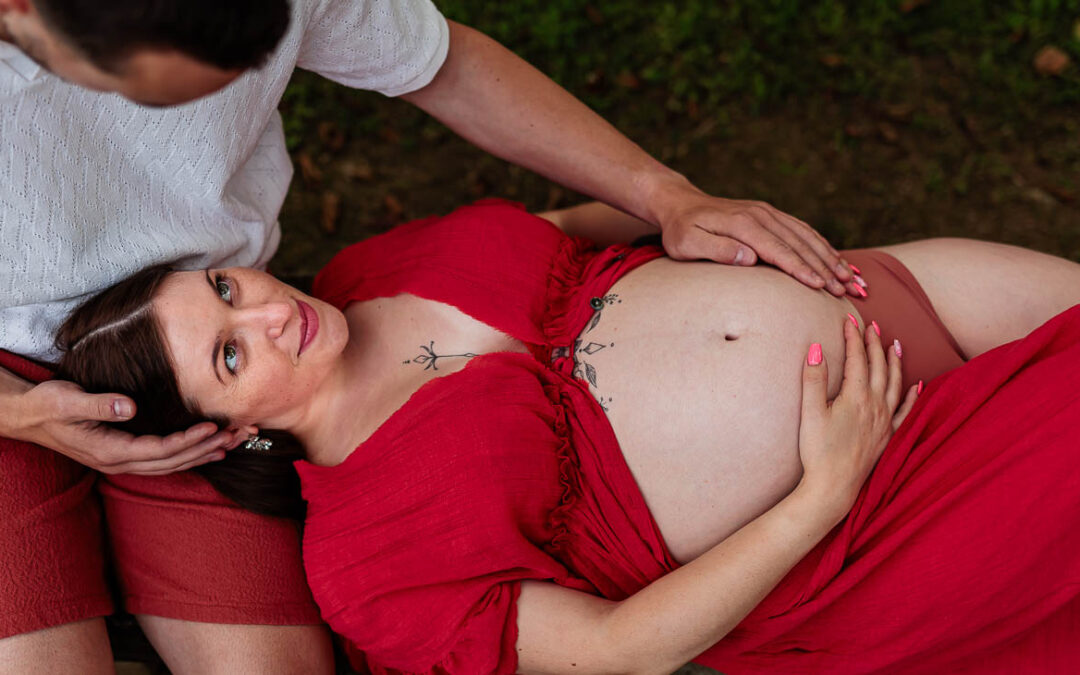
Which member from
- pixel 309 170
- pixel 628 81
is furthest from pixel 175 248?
pixel 628 81

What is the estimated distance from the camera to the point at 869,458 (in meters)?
1.79

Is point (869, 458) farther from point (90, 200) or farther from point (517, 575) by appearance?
point (90, 200)

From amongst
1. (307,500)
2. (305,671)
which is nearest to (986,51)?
(307,500)

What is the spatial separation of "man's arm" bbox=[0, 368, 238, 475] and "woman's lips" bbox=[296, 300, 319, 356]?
10.8 inches

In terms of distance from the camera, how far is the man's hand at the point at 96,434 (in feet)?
5.51

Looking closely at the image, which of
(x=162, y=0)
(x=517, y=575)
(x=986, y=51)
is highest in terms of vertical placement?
(x=162, y=0)

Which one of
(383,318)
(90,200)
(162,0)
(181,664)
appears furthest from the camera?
(383,318)

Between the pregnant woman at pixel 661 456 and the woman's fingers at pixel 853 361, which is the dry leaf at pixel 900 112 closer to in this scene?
the pregnant woman at pixel 661 456

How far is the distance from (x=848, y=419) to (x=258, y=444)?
4.48 ft

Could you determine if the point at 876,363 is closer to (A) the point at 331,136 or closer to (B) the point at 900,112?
(B) the point at 900,112

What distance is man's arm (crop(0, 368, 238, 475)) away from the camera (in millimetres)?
1681

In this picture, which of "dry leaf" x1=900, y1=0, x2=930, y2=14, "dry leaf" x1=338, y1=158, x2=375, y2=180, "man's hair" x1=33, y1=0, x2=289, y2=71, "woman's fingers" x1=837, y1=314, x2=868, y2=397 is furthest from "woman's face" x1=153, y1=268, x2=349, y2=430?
"dry leaf" x1=900, y1=0, x2=930, y2=14

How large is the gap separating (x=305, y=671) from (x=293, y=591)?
0.19m

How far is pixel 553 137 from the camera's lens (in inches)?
87.7
